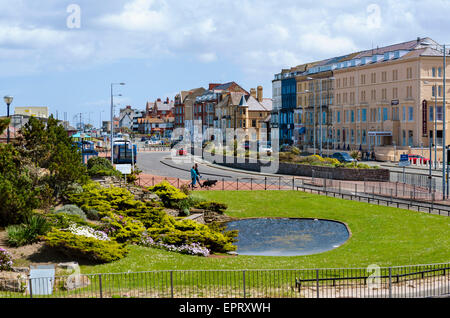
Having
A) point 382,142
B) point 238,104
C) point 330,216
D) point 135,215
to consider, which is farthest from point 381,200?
point 238,104

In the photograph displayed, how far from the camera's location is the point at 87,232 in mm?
23875

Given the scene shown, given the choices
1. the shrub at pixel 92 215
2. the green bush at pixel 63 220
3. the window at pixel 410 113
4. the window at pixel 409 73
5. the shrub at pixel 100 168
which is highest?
the window at pixel 409 73

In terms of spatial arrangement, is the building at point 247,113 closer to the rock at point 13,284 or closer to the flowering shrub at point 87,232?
the flowering shrub at point 87,232

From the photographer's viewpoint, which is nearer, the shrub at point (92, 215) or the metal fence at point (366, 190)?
the shrub at point (92, 215)

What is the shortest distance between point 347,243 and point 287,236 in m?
3.81

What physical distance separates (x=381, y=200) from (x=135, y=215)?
16.1 meters

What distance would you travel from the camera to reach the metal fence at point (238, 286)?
1772 cm

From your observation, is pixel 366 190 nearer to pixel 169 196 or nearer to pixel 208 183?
pixel 208 183

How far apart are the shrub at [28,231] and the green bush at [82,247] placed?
0.94m

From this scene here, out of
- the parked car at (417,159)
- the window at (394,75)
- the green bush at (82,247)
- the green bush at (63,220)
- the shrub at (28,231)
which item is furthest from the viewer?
the window at (394,75)

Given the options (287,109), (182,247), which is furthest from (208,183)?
(287,109)

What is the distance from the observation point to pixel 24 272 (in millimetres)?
19938

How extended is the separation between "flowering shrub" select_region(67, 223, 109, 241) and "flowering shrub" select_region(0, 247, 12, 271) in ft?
9.98

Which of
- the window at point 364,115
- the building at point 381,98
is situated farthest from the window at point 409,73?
the window at point 364,115
